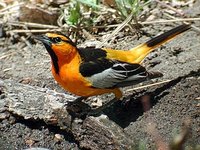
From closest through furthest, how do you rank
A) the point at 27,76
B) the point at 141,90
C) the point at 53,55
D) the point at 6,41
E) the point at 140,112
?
the point at 53,55
the point at 140,112
the point at 141,90
the point at 27,76
the point at 6,41

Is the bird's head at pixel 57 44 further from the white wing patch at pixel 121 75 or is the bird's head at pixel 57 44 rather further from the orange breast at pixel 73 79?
the white wing patch at pixel 121 75

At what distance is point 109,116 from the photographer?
4039 millimetres

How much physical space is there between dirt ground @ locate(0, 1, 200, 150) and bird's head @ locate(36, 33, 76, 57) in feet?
1.19

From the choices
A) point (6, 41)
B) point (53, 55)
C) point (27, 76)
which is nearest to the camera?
point (53, 55)

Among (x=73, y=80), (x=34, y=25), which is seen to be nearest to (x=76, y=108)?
(x=73, y=80)

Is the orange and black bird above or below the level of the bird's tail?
above

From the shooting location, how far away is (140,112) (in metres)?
3.99

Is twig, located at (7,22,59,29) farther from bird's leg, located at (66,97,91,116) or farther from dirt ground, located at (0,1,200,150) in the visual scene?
bird's leg, located at (66,97,91,116)

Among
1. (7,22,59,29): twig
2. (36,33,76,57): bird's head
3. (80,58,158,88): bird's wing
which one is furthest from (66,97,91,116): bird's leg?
(7,22,59,29): twig

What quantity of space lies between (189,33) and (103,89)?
5.53 feet

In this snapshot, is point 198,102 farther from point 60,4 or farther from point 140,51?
point 60,4

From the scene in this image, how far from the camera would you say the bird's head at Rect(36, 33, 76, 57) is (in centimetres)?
366

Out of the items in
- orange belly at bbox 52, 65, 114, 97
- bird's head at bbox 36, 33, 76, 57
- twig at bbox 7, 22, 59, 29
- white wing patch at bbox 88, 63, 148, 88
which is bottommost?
twig at bbox 7, 22, 59, 29

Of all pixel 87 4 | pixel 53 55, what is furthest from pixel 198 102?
pixel 87 4
